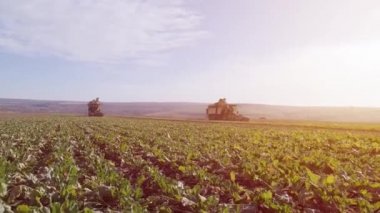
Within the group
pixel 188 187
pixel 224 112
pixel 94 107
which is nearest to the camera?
pixel 188 187

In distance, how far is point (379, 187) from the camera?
29.3ft

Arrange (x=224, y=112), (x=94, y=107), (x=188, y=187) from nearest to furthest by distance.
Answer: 1. (x=188, y=187)
2. (x=224, y=112)
3. (x=94, y=107)

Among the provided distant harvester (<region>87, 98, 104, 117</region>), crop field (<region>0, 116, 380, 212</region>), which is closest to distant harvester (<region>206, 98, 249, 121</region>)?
distant harvester (<region>87, 98, 104, 117</region>)

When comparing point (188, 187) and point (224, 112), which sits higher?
point (224, 112)

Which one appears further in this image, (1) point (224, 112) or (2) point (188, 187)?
(1) point (224, 112)

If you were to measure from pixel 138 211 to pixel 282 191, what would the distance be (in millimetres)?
3396

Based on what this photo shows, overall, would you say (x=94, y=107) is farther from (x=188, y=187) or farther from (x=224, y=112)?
(x=188, y=187)

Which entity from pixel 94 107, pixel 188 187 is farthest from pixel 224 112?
pixel 188 187

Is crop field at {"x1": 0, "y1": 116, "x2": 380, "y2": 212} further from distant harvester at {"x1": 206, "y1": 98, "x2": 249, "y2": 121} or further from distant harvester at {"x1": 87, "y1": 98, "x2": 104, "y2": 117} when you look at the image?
distant harvester at {"x1": 87, "y1": 98, "x2": 104, "y2": 117}

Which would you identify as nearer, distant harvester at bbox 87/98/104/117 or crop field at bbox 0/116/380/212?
crop field at bbox 0/116/380/212

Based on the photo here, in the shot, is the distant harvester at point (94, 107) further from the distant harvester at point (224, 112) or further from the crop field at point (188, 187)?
the crop field at point (188, 187)

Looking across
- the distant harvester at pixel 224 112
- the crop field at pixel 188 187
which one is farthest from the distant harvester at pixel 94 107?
the crop field at pixel 188 187

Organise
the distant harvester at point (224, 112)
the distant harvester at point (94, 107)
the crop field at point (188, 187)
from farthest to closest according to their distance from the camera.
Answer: the distant harvester at point (94, 107)
the distant harvester at point (224, 112)
the crop field at point (188, 187)

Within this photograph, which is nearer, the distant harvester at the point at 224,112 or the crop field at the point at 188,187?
the crop field at the point at 188,187
